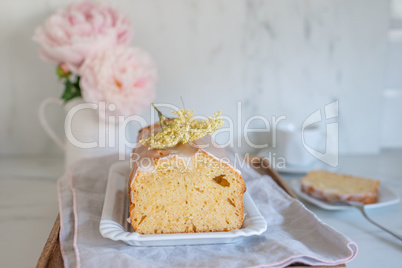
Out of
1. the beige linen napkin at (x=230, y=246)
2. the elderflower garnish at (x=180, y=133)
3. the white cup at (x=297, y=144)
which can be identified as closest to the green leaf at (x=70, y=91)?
the beige linen napkin at (x=230, y=246)

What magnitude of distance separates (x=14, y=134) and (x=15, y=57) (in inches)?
10.0

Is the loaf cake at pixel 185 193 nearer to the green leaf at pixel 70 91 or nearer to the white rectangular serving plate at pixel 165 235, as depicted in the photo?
the white rectangular serving plate at pixel 165 235

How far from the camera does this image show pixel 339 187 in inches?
45.0

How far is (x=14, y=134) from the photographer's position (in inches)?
57.5

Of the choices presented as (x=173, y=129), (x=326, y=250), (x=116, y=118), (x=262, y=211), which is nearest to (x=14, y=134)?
(x=116, y=118)

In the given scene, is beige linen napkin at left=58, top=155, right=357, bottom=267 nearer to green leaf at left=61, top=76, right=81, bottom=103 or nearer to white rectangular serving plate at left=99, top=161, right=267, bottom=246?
white rectangular serving plate at left=99, top=161, right=267, bottom=246

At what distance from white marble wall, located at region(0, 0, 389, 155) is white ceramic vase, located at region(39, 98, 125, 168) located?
0.72 ft

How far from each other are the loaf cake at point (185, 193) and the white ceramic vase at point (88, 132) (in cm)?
41

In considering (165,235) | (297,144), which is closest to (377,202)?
(297,144)

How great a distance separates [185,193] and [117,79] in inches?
16.9

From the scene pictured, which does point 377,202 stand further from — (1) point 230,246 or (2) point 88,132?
(2) point 88,132

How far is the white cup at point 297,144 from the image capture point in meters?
1.33

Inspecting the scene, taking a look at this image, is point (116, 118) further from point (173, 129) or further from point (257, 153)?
point (257, 153)

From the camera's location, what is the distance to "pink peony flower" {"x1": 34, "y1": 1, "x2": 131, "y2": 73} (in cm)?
116
